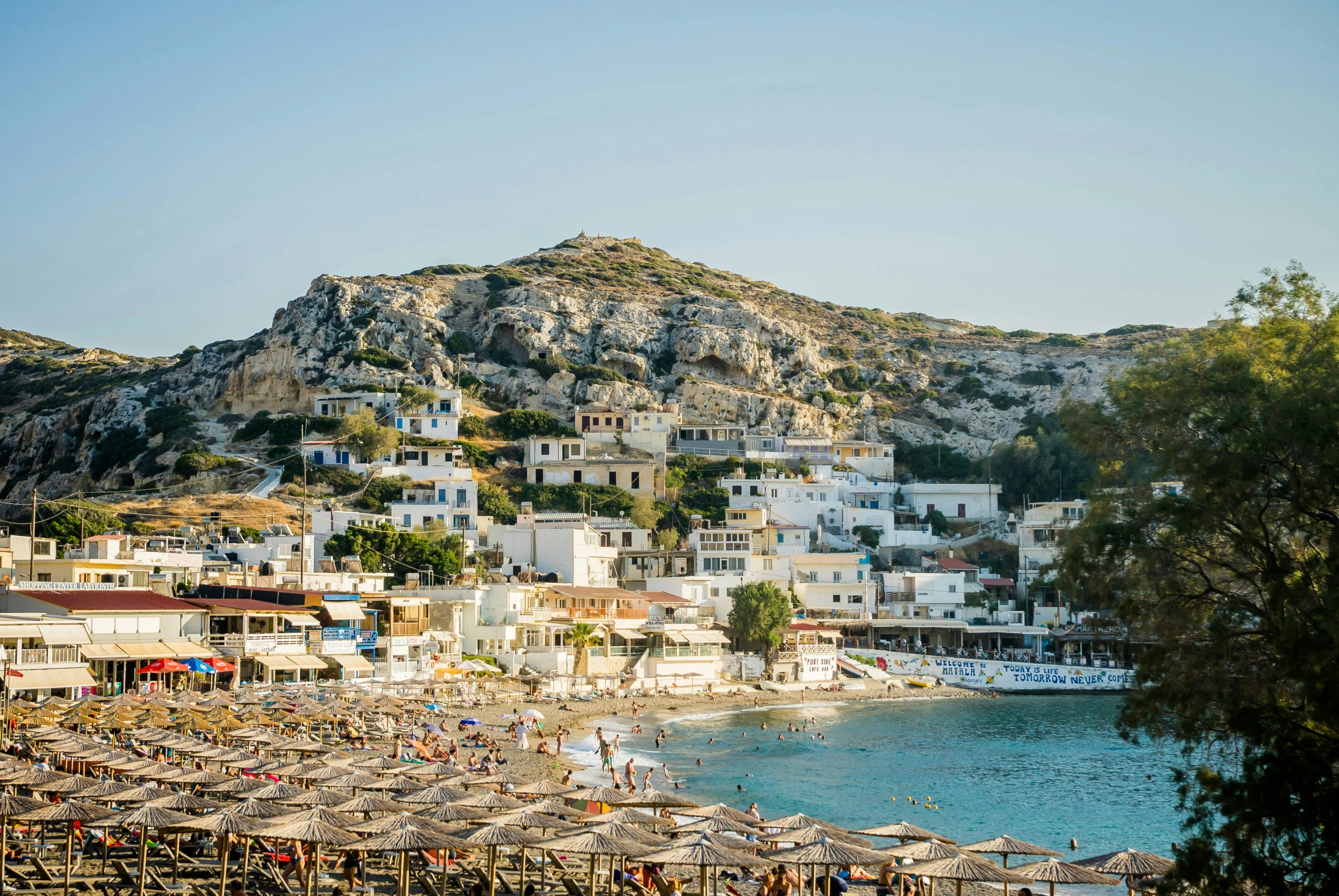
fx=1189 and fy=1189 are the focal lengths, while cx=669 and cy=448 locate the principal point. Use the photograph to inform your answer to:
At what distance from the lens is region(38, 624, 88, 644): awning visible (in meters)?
38.7

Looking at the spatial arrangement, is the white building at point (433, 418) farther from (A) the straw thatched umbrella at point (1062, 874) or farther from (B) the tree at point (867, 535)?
(A) the straw thatched umbrella at point (1062, 874)

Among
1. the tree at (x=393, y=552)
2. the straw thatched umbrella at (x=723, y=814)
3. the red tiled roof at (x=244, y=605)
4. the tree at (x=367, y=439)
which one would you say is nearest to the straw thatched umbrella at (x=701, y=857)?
the straw thatched umbrella at (x=723, y=814)

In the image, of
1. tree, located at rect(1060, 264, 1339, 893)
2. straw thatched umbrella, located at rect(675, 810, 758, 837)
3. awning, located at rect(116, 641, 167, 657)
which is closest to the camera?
tree, located at rect(1060, 264, 1339, 893)

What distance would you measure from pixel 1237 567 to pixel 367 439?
263 ft

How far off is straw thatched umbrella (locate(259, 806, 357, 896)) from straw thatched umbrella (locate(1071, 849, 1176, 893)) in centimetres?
1222

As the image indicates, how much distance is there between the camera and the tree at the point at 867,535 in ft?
297

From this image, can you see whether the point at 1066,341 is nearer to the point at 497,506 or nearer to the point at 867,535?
the point at 867,535

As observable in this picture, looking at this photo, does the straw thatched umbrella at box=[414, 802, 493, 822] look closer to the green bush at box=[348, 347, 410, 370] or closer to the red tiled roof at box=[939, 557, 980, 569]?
the red tiled roof at box=[939, 557, 980, 569]

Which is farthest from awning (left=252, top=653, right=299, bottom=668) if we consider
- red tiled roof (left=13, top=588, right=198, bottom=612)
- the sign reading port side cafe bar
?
the sign reading port side cafe bar

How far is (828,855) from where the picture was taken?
19359mm

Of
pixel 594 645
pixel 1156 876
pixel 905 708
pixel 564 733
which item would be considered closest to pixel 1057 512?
pixel 905 708

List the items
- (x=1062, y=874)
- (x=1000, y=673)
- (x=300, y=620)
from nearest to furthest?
(x=1062, y=874) → (x=300, y=620) → (x=1000, y=673)

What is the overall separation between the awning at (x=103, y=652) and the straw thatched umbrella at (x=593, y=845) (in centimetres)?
2710

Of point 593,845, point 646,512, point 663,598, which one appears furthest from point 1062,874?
point 646,512
